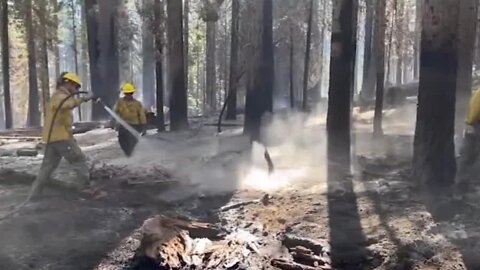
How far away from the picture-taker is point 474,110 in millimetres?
10180

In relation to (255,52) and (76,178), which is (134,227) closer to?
(76,178)

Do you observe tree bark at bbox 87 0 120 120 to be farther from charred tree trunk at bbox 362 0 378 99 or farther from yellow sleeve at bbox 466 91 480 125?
yellow sleeve at bbox 466 91 480 125

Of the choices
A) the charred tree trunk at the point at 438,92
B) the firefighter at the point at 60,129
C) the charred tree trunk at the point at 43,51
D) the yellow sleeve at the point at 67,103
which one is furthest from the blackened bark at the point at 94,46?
the charred tree trunk at the point at 438,92

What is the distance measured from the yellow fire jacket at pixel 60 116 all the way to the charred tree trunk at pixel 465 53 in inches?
406

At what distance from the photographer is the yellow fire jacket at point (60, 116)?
9.46m

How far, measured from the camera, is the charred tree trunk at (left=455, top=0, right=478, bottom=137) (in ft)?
54.2

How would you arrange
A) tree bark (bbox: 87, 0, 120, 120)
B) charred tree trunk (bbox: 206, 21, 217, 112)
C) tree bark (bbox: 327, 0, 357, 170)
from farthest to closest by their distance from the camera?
charred tree trunk (bbox: 206, 21, 217, 112)
tree bark (bbox: 87, 0, 120, 120)
tree bark (bbox: 327, 0, 357, 170)

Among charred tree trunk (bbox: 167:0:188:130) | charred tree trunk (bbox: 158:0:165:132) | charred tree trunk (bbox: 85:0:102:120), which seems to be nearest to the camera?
charred tree trunk (bbox: 167:0:188:130)

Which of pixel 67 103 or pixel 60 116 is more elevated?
pixel 67 103

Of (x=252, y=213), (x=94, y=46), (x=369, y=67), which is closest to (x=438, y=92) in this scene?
(x=252, y=213)

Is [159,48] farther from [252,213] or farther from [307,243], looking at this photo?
[307,243]

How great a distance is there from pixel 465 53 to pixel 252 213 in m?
11.3

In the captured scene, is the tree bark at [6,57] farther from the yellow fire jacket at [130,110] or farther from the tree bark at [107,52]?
the yellow fire jacket at [130,110]

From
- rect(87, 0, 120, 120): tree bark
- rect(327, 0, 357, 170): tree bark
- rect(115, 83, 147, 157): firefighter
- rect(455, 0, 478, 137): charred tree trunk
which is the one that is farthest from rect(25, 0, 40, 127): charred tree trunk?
rect(327, 0, 357, 170): tree bark
